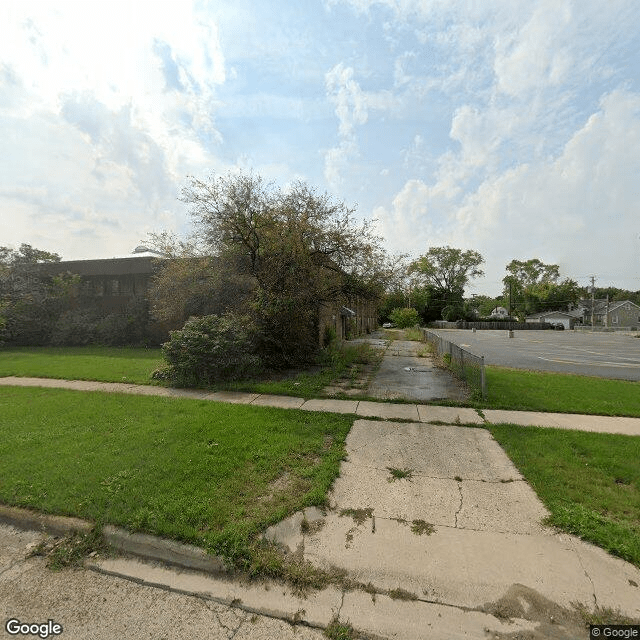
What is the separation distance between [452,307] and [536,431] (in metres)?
68.7

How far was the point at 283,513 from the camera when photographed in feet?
10.6

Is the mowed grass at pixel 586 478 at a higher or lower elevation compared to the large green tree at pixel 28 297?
lower

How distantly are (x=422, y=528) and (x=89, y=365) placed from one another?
11939 mm

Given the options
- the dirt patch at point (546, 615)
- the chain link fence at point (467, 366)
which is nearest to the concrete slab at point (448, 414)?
the chain link fence at point (467, 366)

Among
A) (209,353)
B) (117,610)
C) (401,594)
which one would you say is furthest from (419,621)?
(209,353)

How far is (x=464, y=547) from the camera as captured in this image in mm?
2889

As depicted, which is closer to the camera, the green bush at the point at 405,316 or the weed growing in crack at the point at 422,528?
the weed growing in crack at the point at 422,528

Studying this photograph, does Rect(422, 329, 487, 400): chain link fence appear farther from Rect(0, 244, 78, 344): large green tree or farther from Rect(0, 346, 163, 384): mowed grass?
Rect(0, 244, 78, 344): large green tree

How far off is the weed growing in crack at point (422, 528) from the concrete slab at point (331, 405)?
3.45 m

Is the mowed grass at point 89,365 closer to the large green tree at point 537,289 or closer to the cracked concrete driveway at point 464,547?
the cracked concrete driveway at point 464,547

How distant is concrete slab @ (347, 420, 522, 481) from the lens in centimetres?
432

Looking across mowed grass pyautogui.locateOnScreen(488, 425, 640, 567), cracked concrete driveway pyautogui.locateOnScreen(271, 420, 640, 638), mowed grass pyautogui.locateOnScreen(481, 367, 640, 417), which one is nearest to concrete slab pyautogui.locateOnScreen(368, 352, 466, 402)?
mowed grass pyautogui.locateOnScreen(481, 367, 640, 417)

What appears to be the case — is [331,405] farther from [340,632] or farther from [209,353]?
[340,632]

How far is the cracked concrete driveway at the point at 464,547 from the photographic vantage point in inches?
93.7
